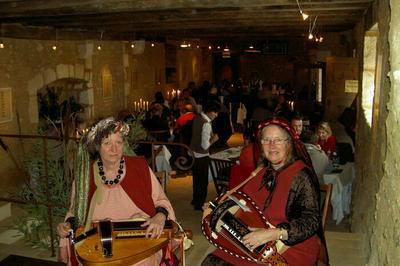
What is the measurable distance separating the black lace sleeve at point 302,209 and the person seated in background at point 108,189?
0.71 m

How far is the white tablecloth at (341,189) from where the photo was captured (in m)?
5.25

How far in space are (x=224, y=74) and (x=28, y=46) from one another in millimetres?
13442

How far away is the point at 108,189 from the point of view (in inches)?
106

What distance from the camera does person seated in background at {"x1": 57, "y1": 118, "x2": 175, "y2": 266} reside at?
8.79ft

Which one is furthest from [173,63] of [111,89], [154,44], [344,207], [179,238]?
[179,238]

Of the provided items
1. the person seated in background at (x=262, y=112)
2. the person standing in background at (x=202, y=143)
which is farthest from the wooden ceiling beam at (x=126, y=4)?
the person seated in background at (x=262, y=112)

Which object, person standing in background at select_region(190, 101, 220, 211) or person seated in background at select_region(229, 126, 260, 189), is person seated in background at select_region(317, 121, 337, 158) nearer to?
person standing in background at select_region(190, 101, 220, 211)

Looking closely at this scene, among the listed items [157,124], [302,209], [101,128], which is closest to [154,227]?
[101,128]

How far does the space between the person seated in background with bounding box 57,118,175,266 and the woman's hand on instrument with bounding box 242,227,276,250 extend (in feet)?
1.72

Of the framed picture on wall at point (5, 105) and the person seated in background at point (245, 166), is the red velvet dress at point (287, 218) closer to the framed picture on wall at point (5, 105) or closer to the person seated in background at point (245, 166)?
the person seated in background at point (245, 166)

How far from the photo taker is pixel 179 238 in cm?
266

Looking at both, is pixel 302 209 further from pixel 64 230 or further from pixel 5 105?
pixel 5 105

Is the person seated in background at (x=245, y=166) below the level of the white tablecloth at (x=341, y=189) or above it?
above

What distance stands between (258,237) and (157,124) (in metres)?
5.66
